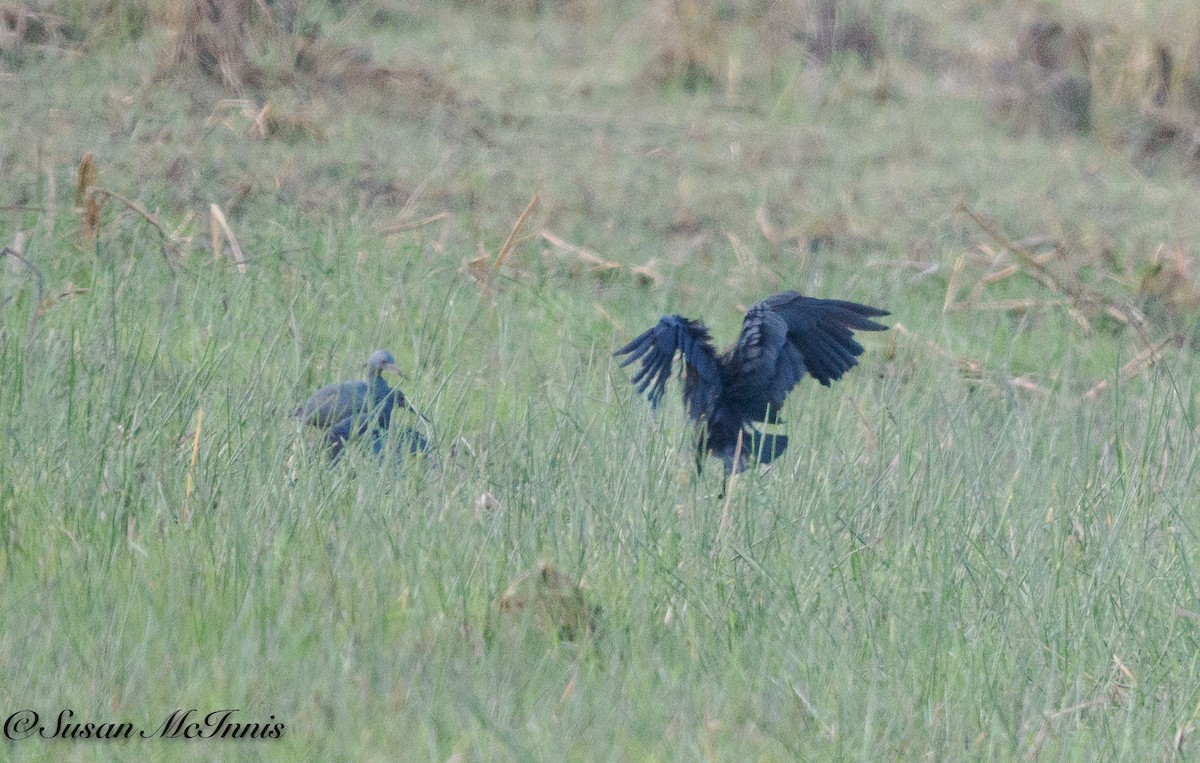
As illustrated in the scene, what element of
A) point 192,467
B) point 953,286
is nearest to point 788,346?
point 192,467

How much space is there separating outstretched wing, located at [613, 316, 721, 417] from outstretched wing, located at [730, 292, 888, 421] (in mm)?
64

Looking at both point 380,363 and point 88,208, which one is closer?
point 380,363

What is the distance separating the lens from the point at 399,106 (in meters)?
7.16

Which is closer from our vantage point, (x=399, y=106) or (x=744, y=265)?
(x=744, y=265)

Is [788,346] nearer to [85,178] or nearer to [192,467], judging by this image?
[192,467]

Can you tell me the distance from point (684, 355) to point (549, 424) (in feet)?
2.76

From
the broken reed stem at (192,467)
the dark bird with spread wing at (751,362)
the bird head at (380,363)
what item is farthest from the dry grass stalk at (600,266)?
the broken reed stem at (192,467)

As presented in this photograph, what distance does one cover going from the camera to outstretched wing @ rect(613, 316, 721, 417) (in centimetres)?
316

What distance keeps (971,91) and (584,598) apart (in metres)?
6.59

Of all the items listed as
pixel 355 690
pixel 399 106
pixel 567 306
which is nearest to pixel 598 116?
pixel 399 106

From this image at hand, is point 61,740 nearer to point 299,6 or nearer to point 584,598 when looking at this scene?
point 584,598

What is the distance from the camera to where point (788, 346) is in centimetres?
325

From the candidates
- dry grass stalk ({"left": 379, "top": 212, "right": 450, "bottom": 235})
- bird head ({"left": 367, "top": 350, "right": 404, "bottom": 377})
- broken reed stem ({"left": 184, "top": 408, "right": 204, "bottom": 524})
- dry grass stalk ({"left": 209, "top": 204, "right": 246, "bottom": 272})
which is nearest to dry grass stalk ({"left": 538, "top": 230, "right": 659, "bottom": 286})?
dry grass stalk ({"left": 379, "top": 212, "right": 450, "bottom": 235})

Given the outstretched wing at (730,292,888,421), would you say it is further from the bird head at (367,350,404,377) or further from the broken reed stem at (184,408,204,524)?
the broken reed stem at (184,408,204,524)
